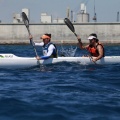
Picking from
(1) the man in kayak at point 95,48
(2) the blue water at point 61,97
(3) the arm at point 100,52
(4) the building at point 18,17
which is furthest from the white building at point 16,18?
(2) the blue water at point 61,97

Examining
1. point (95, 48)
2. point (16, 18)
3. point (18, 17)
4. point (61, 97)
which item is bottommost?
point (61, 97)

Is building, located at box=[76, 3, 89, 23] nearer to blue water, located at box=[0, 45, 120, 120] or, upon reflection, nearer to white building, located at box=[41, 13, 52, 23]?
white building, located at box=[41, 13, 52, 23]

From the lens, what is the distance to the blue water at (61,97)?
24.4ft

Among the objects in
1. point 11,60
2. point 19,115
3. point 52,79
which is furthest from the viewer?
point 11,60

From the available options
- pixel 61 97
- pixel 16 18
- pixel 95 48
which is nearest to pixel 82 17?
pixel 16 18

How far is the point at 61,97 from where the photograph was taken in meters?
8.86

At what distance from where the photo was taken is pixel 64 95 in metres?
9.10

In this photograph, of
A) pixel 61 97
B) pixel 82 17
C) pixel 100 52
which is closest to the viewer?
pixel 61 97

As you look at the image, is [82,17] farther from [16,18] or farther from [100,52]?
[100,52]

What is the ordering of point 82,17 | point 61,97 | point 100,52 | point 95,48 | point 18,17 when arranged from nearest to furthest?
point 61,97, point 100,52, point 95,48, point 82,17, point 18,17

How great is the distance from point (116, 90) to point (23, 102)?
2.67m

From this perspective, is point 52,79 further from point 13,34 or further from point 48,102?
point 13,34

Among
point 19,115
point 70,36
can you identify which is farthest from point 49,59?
point 70,36

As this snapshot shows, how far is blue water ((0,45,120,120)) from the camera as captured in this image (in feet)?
24.4
